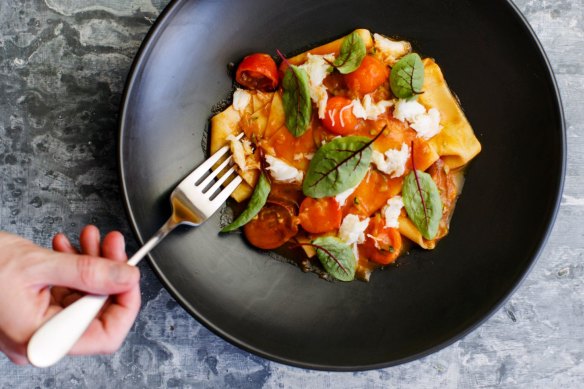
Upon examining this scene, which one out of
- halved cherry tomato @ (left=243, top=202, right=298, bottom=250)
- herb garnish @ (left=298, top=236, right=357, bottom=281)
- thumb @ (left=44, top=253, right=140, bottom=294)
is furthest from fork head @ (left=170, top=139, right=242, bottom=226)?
thumb @ (left=44, top=253, right=140, bottom=294)

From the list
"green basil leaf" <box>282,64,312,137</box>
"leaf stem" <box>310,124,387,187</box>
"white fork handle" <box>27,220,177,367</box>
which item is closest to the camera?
"white fork handle" <box>27,220,177,367</box>

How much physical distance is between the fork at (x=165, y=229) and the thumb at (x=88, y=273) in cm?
7

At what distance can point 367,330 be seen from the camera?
2631 mm

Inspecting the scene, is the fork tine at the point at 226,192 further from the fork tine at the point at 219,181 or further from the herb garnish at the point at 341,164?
the herb garnish at the point at 341,164

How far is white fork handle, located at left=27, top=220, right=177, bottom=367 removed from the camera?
70.0 inches

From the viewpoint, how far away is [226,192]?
2.54 meters

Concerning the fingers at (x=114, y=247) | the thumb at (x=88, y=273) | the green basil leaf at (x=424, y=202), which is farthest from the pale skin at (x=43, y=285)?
the green basil leaf at (x=424, y=202)

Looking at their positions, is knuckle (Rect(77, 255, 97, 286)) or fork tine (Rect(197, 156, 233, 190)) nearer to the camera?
knuckle (Rect(77, 255, 97, 286))

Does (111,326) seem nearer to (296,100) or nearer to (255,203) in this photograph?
(255,203)

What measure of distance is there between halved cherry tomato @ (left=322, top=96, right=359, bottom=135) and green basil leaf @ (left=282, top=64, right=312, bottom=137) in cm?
8

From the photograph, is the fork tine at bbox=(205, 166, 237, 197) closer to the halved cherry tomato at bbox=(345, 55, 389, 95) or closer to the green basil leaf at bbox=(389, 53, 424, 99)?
the halved cherry tomato at bbox=(345, 55, 389, 95)

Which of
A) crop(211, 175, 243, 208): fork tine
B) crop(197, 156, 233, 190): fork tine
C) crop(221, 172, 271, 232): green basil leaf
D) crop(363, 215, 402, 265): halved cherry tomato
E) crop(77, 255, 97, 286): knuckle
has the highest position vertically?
crop(77, 255, 97, 286): knuckle

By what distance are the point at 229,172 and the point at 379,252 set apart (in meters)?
0.76

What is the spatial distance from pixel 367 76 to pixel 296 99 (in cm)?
34
